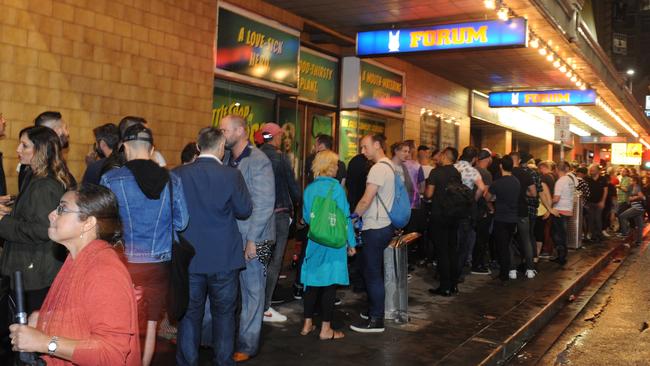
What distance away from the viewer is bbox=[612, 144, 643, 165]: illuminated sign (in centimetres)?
3588

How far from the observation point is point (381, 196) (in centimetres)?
646

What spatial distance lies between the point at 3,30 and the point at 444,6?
649 cm

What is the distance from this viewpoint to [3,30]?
20.6 ft

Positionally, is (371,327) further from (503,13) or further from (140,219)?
(503,13)

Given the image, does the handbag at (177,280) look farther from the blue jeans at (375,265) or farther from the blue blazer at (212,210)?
the blue jeans at (375,265)

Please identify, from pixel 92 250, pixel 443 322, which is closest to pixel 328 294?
pixel 443 322

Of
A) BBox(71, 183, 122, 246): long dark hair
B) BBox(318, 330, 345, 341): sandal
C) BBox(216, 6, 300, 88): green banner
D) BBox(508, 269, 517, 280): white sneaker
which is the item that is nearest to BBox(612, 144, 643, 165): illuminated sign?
BBox(508, 269, 517, 280): white sneaker

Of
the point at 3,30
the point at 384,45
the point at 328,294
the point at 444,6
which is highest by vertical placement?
the point at 444,6

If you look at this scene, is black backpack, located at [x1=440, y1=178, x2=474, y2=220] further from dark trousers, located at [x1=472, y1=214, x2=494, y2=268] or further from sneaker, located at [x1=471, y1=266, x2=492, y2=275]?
sneaker, located at [x1=471, y1=266, x2=492, y2=275]

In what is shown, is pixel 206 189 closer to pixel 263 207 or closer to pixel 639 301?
pixel 263 207

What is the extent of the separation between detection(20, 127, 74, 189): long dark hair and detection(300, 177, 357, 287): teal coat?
91.9 inches

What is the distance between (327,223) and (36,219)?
2.57 meters

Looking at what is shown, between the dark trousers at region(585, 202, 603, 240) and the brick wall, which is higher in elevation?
the brick wall

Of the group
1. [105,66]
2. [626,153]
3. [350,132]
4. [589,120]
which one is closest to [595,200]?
[350,132]
